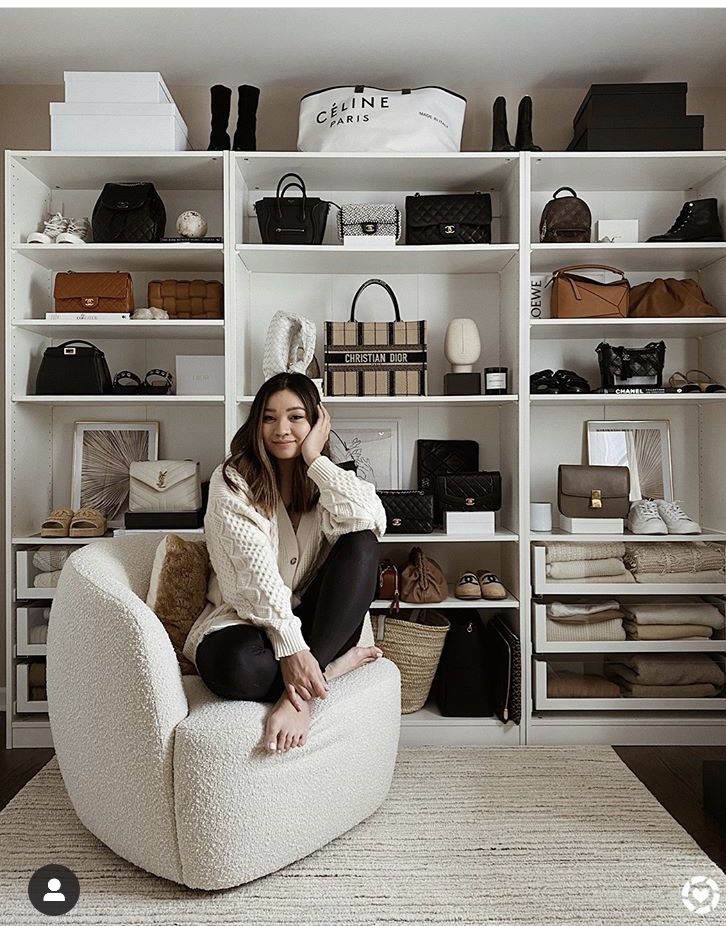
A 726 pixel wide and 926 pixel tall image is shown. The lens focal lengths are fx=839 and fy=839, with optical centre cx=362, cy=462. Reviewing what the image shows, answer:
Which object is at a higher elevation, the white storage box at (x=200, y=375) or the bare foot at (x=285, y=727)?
the white storage box at (x=200, y=375)

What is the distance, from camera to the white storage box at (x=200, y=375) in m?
3.09

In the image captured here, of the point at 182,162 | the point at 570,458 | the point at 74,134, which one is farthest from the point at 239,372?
the point at 570,458

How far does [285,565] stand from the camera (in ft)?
7.71

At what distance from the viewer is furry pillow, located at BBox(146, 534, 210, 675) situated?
2236mm

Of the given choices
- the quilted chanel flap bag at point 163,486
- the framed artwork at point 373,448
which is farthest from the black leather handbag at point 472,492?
the quilted chanel flap bag at point 163,486

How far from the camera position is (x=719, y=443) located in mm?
3160

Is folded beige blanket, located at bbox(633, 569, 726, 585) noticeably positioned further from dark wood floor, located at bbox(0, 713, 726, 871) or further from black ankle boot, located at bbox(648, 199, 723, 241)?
black ankle boot, located at bbox(648, 199, 723, 241)

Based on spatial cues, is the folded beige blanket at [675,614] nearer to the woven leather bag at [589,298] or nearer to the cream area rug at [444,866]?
the cream area rug at [444,866]

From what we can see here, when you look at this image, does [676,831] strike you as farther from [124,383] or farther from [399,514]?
[124,383]

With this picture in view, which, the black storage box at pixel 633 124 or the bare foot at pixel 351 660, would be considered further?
the black storage box at pixel 633 124

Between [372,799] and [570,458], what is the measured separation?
164 cm

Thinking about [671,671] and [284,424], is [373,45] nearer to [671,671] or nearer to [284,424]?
[284,424]

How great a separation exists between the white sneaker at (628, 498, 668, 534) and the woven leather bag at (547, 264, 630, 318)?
693mm

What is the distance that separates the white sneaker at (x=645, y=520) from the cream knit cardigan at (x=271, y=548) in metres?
1.12
